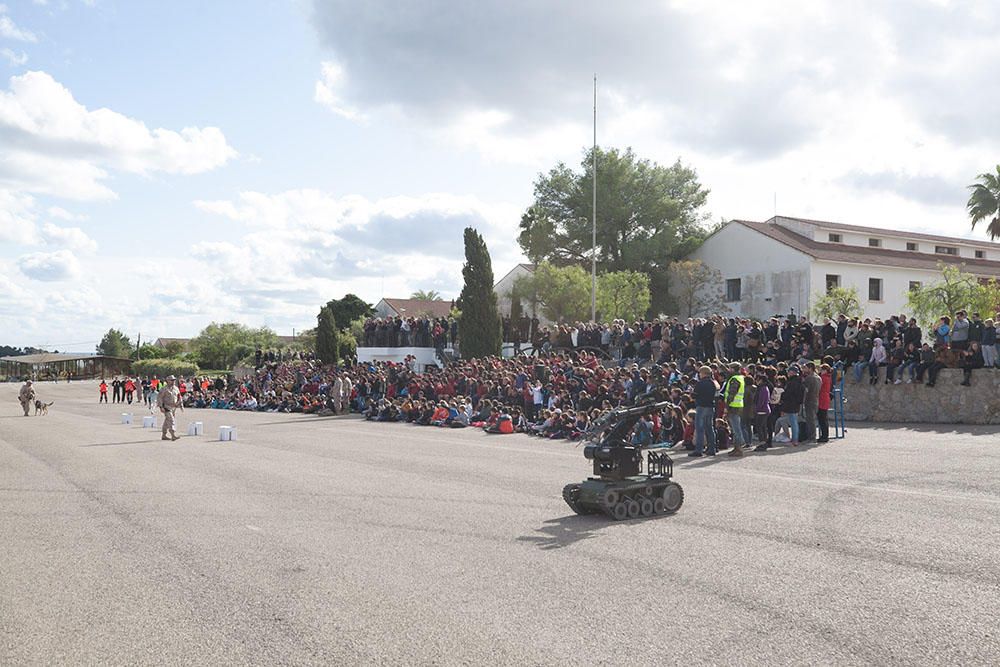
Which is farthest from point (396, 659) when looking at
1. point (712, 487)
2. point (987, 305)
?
point (987, 305)

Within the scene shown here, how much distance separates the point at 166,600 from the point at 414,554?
101 inches

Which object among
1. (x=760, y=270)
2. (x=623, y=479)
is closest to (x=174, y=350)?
(x=760, y=270)

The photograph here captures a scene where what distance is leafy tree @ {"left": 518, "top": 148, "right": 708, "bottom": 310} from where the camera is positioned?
194 ft

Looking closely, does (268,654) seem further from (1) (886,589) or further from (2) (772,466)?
(2) (772,466)

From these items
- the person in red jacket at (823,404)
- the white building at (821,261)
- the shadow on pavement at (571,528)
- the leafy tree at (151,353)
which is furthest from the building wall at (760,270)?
the leafy tree at (151,353)

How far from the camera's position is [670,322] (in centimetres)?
2984

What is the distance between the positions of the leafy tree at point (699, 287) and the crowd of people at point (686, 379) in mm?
19564

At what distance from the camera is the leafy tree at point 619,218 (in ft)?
194

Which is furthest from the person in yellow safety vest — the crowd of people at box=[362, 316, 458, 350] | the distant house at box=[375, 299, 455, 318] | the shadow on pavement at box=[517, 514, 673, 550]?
the distant house at box=[375, 299, 455, 318]

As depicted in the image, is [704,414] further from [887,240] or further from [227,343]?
[227,343]

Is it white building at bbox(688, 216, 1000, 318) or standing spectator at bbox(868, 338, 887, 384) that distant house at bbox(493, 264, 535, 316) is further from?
standing spectator at bbox(868, 338, 887, 384)

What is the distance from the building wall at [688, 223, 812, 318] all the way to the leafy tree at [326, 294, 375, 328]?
4503cm

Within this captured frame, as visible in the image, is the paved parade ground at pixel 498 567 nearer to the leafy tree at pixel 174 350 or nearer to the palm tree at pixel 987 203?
the palm tree at pixel 987 203

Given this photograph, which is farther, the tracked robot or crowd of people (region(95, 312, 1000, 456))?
crowd of people (region(95, 312, 1000, 456))
